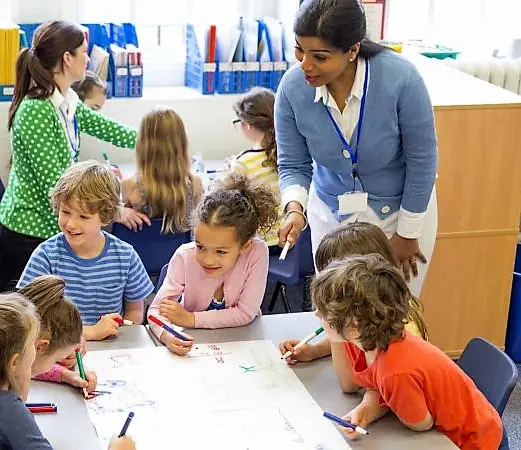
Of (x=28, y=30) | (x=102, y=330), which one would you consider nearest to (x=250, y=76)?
(x=28, y=30)

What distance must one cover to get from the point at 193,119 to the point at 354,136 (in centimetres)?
210

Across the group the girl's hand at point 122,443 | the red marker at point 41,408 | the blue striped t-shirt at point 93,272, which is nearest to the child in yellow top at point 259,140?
the blue striped t-shirt at point 93,272

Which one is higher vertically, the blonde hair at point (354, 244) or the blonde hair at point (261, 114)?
the blonde hair at point (354, 244)

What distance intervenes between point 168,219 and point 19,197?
0.57 metres

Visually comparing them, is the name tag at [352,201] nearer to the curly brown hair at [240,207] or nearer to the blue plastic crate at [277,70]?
the curly brown hair at [240,207]

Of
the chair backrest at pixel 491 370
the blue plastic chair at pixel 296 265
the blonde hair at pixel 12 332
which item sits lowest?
the blue plastic chair at pixel 296 265

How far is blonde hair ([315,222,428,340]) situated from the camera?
88.6 inches

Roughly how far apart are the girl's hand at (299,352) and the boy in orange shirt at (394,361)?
0.78 feet

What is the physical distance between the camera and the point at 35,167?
3.43 meters

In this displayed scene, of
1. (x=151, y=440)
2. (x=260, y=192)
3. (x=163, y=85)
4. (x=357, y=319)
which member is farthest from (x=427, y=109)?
(x=163, y=85)

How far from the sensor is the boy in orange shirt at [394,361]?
1.89 m

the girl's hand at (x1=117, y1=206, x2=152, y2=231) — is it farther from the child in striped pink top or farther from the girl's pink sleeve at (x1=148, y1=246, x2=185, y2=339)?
the child in striped pink top

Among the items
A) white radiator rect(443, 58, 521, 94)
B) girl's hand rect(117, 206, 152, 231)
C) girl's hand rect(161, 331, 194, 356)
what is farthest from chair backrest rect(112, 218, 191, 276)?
white radiator rect(443, 58, 521, 94)

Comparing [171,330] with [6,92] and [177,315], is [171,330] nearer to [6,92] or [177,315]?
[177,315]
